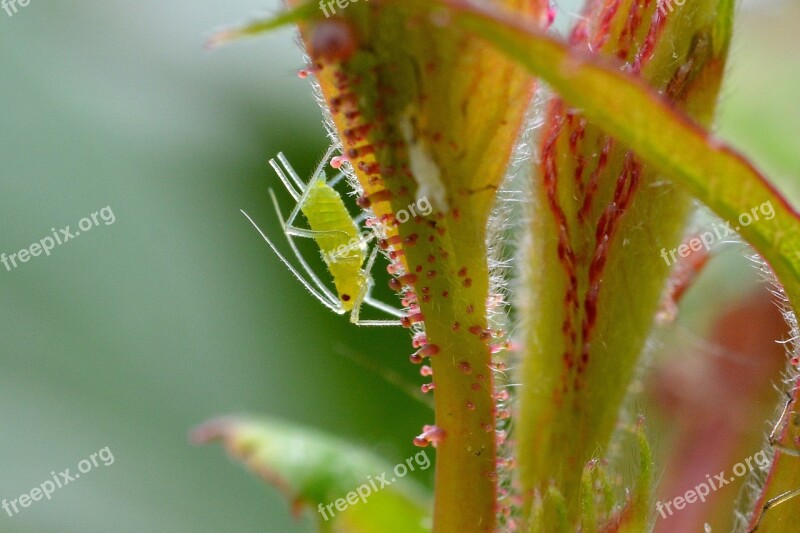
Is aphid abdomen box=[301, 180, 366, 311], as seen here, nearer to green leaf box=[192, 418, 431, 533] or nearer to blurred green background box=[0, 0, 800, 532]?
green leaf box=[192, 418, 431, 533]

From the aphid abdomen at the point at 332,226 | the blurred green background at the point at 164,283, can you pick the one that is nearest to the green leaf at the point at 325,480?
the aphid abdomen at the point at 332,226

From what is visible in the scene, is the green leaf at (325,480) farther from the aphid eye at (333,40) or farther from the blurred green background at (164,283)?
the aphid eye at (333,40)

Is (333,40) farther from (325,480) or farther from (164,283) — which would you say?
(164,283)

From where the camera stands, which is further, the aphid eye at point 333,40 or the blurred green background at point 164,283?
the blurred green background at point 164,283

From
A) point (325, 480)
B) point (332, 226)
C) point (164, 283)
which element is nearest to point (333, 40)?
point (332, 226)

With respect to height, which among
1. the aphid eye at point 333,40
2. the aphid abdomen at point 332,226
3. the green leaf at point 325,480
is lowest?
the green leaf at point 325,480
